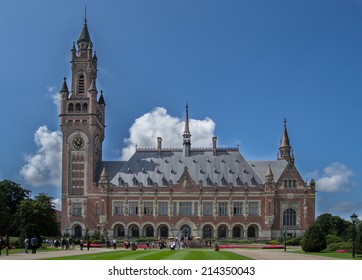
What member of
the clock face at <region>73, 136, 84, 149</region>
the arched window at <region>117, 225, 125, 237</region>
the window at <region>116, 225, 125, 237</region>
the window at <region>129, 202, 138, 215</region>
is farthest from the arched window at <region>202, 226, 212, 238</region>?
the clock face at <region>73, 136, 84, 149</region>

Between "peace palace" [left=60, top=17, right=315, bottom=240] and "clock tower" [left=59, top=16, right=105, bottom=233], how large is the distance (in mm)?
206

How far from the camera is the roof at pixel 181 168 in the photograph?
11362 cm

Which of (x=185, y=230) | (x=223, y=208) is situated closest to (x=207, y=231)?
(x=185, y=230)

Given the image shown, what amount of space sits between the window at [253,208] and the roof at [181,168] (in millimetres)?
3986

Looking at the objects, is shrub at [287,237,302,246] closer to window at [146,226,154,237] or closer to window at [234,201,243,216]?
window at [234,201,243,216]

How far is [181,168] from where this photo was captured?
116 m

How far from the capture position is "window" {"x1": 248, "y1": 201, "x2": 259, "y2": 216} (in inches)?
4377

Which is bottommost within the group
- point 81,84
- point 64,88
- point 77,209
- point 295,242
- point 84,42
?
point 295,242

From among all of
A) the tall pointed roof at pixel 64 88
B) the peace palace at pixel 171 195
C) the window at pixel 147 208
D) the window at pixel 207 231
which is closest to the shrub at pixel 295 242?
the peace palace at pixel 171 195

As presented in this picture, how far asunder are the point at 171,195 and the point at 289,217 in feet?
80.2

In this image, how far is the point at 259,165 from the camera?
11769 cm

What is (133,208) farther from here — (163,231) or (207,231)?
(207,231)
